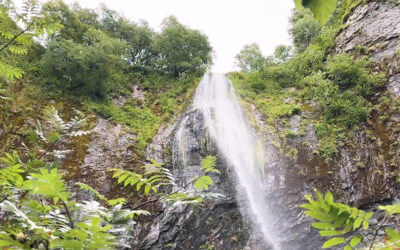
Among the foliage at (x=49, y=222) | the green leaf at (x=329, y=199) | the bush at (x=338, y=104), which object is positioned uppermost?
the bush at (x=338, y=104)

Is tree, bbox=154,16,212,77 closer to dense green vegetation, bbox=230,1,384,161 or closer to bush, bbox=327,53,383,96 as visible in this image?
dense green vegetation, bbox=230,1,384,161

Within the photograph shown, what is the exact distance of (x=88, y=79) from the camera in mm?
8938

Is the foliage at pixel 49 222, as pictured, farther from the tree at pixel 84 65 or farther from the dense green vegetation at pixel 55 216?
the tree at pixel 84 65

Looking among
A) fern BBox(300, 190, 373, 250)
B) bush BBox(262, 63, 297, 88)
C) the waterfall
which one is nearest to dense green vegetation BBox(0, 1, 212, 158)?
the waterfall

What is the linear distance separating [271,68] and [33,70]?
8.93 meters

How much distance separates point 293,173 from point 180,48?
27.3ft

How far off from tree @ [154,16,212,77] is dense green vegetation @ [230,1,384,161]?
1.84 meters

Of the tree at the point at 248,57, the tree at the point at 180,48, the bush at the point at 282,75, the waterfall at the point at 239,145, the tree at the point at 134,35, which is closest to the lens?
the waterfall at the point at 239,145

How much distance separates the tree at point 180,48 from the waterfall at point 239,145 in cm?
205

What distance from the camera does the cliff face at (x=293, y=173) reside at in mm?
5527

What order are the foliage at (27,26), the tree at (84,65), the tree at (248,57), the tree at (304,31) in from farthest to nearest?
1. the tree at (248,57)
2. the tree at (304,31)
3. the tree at (84,65)
4. the foliage at (27,26)

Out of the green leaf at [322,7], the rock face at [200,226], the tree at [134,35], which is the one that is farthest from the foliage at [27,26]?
the tree at [134,35]

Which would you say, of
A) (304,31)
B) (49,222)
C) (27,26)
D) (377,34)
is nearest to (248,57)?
(304,31)

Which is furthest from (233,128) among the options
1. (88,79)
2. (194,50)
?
(194,50)
